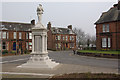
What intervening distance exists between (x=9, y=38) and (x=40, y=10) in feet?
98.0

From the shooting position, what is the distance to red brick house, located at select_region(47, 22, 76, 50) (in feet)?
178

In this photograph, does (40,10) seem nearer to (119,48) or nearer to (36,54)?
(36,54)

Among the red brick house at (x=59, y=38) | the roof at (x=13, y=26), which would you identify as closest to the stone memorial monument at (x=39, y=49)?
the roof at (x=13, y=26)

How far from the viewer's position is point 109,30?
31.6 metres

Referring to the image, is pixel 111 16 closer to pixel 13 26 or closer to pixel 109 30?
pixel 109 30

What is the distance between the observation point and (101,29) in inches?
1315

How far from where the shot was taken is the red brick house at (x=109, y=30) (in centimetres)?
3005

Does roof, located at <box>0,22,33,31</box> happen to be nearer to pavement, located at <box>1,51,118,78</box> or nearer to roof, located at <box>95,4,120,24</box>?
roof, located at <box>95,4,120,24</box>

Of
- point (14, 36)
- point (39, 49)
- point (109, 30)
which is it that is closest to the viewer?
point (39, 49)

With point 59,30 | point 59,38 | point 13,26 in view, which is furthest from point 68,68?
point 59,30

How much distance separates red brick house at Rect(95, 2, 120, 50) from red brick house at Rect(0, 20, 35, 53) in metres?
22.4

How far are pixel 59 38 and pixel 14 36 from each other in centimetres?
1967

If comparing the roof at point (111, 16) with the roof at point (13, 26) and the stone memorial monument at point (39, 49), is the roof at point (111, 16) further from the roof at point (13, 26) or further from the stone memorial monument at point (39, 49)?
the roof at point (13, 26)

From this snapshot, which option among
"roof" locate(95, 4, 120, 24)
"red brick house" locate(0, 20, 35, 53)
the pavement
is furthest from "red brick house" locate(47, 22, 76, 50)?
the pavement
